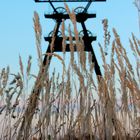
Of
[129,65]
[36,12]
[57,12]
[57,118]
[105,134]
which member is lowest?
[105,134]

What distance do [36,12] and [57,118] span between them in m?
0.54

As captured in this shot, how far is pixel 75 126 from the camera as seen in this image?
1.73 m

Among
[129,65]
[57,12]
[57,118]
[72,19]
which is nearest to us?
[72,19]

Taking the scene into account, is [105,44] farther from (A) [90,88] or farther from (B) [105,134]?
(B) [105,134]

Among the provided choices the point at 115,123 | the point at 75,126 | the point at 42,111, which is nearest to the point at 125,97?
the point at 115,123

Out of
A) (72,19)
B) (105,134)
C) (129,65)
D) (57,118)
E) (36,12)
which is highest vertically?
(36,12)

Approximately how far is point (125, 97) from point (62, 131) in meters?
0.38

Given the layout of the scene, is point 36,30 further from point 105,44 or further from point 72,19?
point 105,44

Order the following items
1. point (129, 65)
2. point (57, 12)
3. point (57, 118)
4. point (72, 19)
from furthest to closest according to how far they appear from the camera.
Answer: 1. point (57, 12)
2. point (57, 118)
3. point (129, 65)
4. point (72, 19)

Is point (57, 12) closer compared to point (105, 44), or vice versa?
point (105, 44)

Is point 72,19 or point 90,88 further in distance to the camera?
point 90,88

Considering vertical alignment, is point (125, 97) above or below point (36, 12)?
below

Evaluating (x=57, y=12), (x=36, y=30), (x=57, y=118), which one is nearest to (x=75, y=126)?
(x=57, y=118)

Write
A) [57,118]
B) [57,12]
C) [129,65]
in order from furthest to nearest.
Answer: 1. [57,12]
2. [57,118]
3. [129,65]
